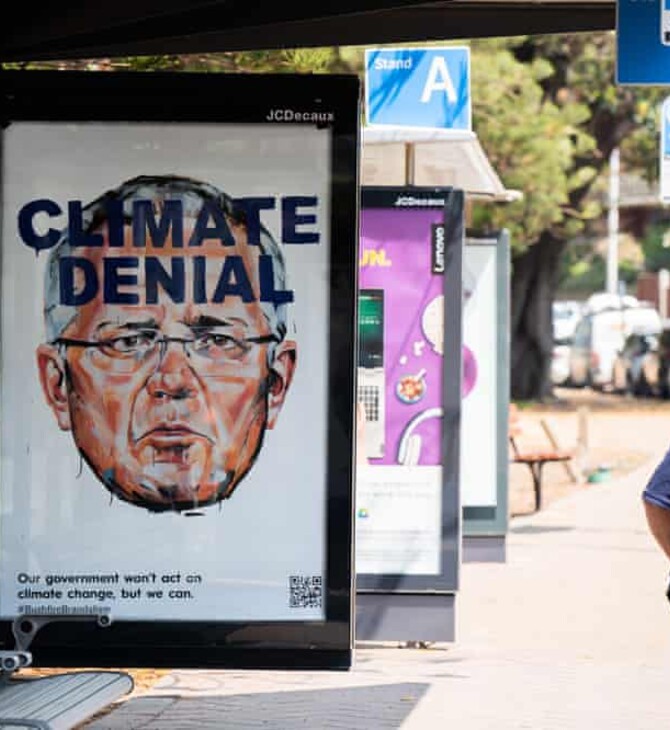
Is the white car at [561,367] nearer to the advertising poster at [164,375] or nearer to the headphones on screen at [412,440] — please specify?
the headphones on screen at [412,440]

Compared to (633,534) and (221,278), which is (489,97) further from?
(221,278)

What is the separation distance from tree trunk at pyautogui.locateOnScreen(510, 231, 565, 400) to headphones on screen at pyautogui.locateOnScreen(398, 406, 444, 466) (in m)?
31.9

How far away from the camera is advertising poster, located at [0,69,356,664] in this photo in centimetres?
749

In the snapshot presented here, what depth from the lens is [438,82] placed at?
1229cm

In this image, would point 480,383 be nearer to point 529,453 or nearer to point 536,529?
point 536,529

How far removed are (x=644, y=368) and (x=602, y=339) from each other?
397 cm

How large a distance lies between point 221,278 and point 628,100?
3117cm

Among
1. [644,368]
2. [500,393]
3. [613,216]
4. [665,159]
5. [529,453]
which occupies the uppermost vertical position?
[613,216]

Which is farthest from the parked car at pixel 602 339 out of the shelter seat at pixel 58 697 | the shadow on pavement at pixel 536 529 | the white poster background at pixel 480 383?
the shelter seat at pixel 58 697

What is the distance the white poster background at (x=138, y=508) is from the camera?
24.5 ft

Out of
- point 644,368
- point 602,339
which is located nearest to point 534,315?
point 644,368

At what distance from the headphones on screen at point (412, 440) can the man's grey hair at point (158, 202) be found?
9.71 ft

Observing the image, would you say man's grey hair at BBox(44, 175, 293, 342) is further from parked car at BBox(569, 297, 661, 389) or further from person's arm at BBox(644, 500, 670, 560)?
parked car at BBox(569, 297, 661, 389)

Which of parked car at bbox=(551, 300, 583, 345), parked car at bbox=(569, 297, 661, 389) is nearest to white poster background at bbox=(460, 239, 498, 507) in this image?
parked car at bbox=(569, 297, 661, 389)
